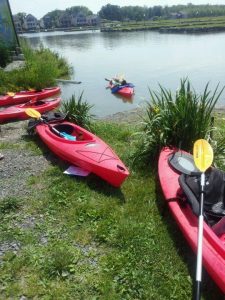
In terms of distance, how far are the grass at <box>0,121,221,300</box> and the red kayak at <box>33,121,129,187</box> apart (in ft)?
0.78

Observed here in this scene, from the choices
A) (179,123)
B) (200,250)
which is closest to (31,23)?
(179,123)

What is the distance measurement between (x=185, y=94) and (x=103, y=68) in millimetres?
16133

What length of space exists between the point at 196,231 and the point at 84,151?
2.26m

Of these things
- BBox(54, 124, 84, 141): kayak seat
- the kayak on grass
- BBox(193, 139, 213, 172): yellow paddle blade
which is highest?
BBox(193, 139, 213, 172): yellow paddle blade

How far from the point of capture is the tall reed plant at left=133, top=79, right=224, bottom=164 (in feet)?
15.8

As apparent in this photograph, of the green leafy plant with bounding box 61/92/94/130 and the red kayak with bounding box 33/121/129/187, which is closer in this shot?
the red kayak with bounding box 33/121/129/187

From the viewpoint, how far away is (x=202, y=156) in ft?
12.7

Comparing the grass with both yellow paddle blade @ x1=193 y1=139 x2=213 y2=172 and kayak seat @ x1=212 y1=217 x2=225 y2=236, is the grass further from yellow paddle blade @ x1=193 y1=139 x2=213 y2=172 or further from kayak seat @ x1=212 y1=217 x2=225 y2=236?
yellow paddle blade @ x1=193 y1=139 x2=213 y2=172

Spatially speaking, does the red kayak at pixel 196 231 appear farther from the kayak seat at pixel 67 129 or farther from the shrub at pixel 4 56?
the shrub at pixel 4 56

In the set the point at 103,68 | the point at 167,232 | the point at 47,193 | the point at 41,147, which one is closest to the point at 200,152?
the point at 167,232

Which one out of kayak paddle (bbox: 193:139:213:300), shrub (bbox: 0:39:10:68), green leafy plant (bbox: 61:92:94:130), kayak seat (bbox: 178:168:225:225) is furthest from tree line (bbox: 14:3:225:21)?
kayak seat (bbox: 178:168:225:225)

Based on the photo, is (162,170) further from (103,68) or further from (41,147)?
(103,68)

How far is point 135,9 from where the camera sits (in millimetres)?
110438

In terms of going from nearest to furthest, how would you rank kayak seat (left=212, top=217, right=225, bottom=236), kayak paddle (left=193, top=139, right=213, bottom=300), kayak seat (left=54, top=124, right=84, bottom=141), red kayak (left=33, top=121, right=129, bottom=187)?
1. kayak paddle (left=193, top=139, right=213, bottom=300)
2. kayak seat (left=212, top=217, right=225, bottom=236)
3. red kayak (left=33, top=121, right=129, bottom=187)
4. kayak seat (left=54, top=124, right=84, bottom=141)
